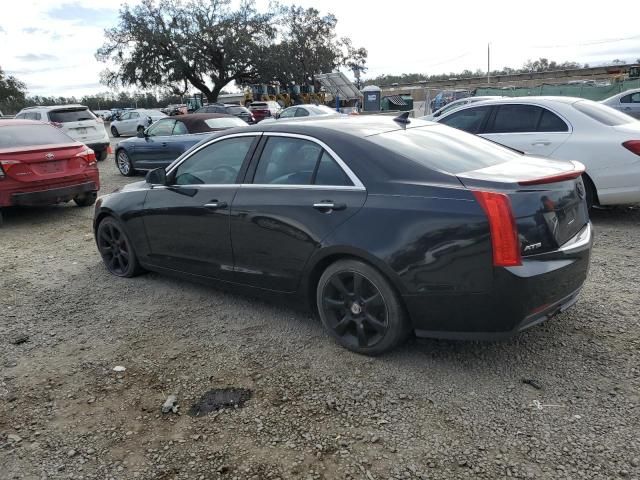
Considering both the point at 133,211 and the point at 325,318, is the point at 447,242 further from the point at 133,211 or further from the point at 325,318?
the point at 133,211

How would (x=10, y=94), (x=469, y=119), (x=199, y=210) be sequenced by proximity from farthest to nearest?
(x=10, y=94), (x=469, y=119), (x=199, y=210)

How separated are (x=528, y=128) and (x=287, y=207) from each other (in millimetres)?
4675

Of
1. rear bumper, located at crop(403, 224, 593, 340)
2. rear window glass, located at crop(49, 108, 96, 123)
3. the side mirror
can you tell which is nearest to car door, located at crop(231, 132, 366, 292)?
rear bumper, located at crop(403, 224, 593, 340)

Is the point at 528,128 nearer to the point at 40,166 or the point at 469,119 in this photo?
the point at 469,119

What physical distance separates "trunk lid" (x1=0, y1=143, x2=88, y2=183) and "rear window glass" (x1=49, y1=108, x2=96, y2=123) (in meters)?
7.95

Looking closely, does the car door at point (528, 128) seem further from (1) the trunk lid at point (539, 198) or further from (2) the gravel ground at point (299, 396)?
(1) the trunk lid at point (539, 198)

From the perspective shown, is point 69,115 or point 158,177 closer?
point 158,177

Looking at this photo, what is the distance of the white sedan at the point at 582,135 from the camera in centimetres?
634

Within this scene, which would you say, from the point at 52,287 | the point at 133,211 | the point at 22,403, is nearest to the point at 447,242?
the point at 22,403

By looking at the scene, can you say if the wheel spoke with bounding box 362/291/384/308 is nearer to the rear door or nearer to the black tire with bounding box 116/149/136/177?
the black tire with bounding box 116/149/136/177

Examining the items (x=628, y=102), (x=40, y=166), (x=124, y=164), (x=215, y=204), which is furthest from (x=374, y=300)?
(x=628, y=102)

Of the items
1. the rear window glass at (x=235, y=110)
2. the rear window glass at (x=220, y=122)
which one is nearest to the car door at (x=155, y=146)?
the rear window glass at (x=220, y=122)

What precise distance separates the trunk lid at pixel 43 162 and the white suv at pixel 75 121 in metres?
7.58

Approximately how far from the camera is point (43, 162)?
8.01m
